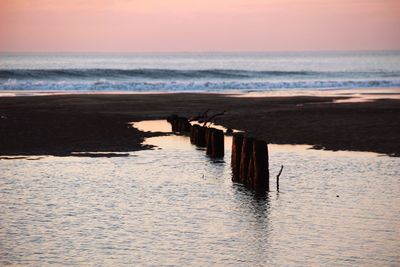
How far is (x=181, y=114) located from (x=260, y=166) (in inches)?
786

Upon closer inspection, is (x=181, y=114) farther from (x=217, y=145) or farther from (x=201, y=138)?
(x=217, y=145)

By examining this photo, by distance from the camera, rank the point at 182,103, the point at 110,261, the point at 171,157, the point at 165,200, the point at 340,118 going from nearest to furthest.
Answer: the point at 110,261, the point at 165,200, the point at 171,157, the point at 340,118, the point at 182,103

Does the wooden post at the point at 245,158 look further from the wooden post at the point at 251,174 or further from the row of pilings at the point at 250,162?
the wooden post at the point at 251,174

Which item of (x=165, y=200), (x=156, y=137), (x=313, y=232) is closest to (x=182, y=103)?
(x=156, y=137)

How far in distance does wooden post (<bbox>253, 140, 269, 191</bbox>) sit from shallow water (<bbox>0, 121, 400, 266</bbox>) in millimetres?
477

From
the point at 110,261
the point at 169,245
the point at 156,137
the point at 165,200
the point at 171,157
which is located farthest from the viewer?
the point at 156,137

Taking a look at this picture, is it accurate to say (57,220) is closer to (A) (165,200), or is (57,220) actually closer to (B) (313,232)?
(A) (165,200)

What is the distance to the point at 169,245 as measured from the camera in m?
14.1

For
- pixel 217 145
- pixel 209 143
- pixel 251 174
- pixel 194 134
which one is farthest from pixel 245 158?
pixel 194 134

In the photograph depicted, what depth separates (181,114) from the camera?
39031 mm

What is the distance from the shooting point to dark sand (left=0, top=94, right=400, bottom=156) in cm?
2695

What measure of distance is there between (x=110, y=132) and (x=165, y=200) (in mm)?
13018

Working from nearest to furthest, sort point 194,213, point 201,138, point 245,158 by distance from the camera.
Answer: point 194,213, point 245,158, point 201,138

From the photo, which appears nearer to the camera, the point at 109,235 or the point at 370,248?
the point at 370,248
